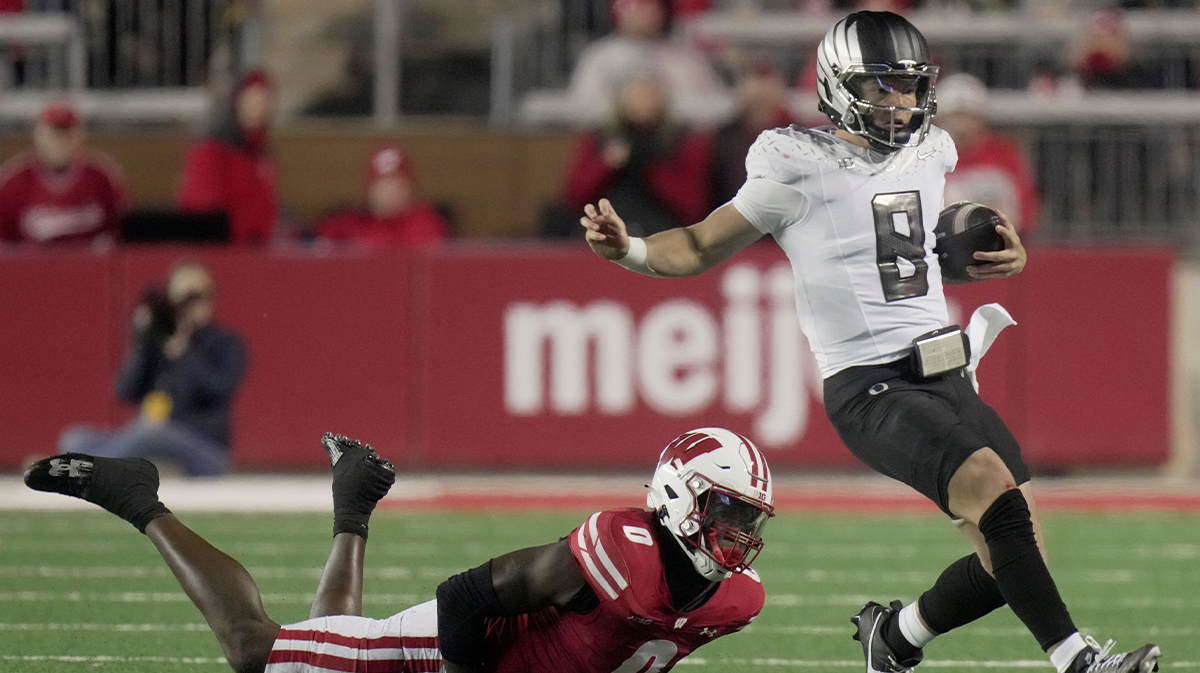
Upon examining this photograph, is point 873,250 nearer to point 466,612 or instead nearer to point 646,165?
point 466,612

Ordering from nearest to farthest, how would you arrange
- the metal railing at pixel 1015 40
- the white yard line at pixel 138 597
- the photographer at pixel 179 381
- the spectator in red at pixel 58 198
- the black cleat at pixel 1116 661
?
the black cleat at pixel 1116 661
the white yard line at pixel 138 597
the photographer at pixel 179 381
the spectator in red at pixel 58 198
the metal railing at pixel 1015 40

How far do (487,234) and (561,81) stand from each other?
1.60m

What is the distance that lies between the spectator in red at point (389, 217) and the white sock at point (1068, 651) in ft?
22.6

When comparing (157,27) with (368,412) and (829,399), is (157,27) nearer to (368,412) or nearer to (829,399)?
(368,412)

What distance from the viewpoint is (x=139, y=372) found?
9.77 meters

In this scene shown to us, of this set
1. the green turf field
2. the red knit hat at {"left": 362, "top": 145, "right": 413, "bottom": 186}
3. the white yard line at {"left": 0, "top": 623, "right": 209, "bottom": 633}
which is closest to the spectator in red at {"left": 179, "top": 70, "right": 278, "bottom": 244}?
the red knit hat at {"left": 362, "top": 145, "right": 413, "bottom": 186}

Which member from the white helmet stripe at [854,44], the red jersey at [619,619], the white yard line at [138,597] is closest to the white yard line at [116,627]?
the white yard line at [138,597]

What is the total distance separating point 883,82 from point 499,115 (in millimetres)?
8105

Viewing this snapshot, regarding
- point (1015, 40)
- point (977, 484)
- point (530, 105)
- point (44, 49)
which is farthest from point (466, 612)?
point (44, 49)

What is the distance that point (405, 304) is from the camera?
10.4m

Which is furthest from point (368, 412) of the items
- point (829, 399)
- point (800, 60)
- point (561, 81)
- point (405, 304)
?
point (829, 399)

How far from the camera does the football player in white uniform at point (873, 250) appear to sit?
454 centimetres

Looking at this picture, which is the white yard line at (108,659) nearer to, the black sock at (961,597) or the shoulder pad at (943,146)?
the black sock at (961,597)

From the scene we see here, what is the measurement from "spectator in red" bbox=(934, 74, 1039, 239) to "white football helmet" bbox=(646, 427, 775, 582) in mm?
6031
